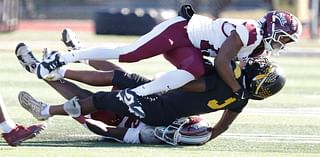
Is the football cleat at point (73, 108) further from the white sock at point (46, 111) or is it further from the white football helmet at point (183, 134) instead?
the white football helmet at point (183, 134)

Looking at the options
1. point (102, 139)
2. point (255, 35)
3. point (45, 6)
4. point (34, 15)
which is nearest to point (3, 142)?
point (102, 139)

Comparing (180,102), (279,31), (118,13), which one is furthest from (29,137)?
(118,13)

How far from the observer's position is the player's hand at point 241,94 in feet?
26.1

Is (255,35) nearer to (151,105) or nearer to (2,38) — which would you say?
(151,105)

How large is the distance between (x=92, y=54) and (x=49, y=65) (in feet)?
1.31

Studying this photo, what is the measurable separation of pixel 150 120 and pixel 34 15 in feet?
93.2

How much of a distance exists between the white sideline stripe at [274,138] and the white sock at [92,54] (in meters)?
1.29

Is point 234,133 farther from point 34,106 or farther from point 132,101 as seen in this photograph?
point 34,106

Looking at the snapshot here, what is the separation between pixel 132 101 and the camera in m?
8.01

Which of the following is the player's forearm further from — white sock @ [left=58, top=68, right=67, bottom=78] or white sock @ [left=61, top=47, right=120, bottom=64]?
white sock @ [left=58, top=68, right=67, bottom=78]

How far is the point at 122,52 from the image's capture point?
8.41 meters

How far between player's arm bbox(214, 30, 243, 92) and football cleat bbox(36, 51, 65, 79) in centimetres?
148

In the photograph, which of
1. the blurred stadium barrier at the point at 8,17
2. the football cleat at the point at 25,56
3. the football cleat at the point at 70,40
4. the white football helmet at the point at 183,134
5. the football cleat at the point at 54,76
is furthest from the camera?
the blurred stadium barrier at the point at 8,17

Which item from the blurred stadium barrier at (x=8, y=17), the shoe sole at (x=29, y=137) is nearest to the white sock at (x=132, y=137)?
the shoe sole at (x=29, y=137)
